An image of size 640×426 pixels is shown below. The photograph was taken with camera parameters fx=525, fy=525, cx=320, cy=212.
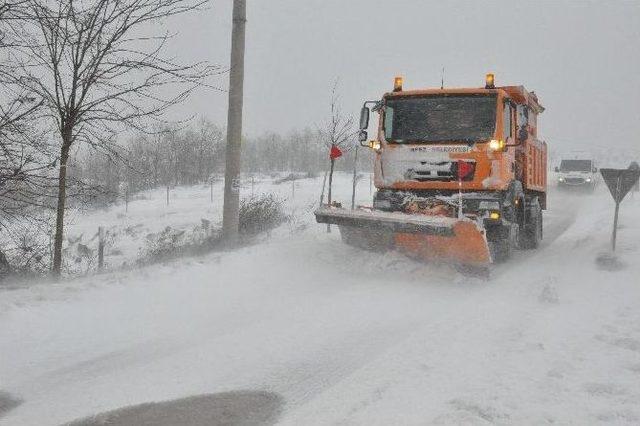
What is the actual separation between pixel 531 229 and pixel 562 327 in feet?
18.8

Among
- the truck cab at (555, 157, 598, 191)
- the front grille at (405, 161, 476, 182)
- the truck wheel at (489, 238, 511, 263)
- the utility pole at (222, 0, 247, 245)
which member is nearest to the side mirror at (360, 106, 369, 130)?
the front grille at (405, 161, 476, 182)

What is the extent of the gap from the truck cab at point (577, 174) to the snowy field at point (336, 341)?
21.9 metres

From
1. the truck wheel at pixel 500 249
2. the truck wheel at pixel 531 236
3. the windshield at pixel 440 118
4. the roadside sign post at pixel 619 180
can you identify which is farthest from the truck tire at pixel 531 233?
the windshield at pixel 440 118

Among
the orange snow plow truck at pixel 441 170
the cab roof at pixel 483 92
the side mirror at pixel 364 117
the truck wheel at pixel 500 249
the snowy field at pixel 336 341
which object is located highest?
the cab roof at pixel 483 92

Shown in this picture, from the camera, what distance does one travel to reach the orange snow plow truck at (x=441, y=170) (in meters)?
7.61

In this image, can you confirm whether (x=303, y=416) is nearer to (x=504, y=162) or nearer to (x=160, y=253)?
(x=504, y=162)

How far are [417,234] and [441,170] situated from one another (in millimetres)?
1503

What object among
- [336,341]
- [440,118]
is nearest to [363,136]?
[440,118]

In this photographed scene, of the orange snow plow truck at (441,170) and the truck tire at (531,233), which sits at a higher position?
the orange snow plow truck at (441,170)

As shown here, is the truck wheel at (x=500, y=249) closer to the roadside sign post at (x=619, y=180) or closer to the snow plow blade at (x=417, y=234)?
the snow plow blade at (x=417, y=234)

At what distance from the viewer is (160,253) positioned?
10.8 metres

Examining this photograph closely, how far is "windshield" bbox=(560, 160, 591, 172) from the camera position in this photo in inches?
1115

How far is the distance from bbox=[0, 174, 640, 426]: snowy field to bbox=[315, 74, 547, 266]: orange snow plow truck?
489mm

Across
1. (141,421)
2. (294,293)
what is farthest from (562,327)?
(141,421)
